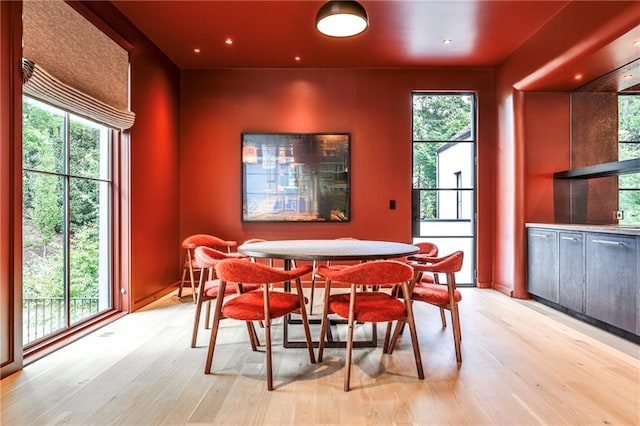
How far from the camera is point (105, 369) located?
2.42 meters

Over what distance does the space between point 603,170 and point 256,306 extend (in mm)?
3877

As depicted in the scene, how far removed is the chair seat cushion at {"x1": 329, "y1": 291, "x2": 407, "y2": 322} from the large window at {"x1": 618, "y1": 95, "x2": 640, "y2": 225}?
348 cm

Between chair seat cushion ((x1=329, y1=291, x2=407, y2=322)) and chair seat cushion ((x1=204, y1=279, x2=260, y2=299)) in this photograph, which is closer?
chair seat cushion ((x1=329, y1=291, x2=407, y2=322))

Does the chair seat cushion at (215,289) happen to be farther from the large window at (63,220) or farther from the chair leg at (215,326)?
the large window at (63,220)

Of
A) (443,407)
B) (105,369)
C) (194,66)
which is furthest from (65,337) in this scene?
(194,66)

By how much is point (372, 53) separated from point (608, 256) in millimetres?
3447

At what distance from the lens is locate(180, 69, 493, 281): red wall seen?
16.8 ft

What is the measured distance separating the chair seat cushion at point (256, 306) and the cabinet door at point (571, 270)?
9.67ft

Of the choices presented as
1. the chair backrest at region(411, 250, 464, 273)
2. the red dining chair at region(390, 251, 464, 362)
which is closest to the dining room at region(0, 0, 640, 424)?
the red dining chair at region(390, 251, 464, 362)

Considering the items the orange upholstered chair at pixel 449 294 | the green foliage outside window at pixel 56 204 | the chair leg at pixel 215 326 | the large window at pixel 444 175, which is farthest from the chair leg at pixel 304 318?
the large window at pixel 444 175

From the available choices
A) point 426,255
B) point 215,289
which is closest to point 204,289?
point 215,289

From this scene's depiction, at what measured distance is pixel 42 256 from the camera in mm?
2811

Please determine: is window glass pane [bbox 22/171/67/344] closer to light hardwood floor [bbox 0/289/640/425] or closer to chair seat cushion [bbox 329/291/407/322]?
light hardwood floor [bbox 0/289/640/425]

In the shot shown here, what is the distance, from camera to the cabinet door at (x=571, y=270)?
11.4 ft
